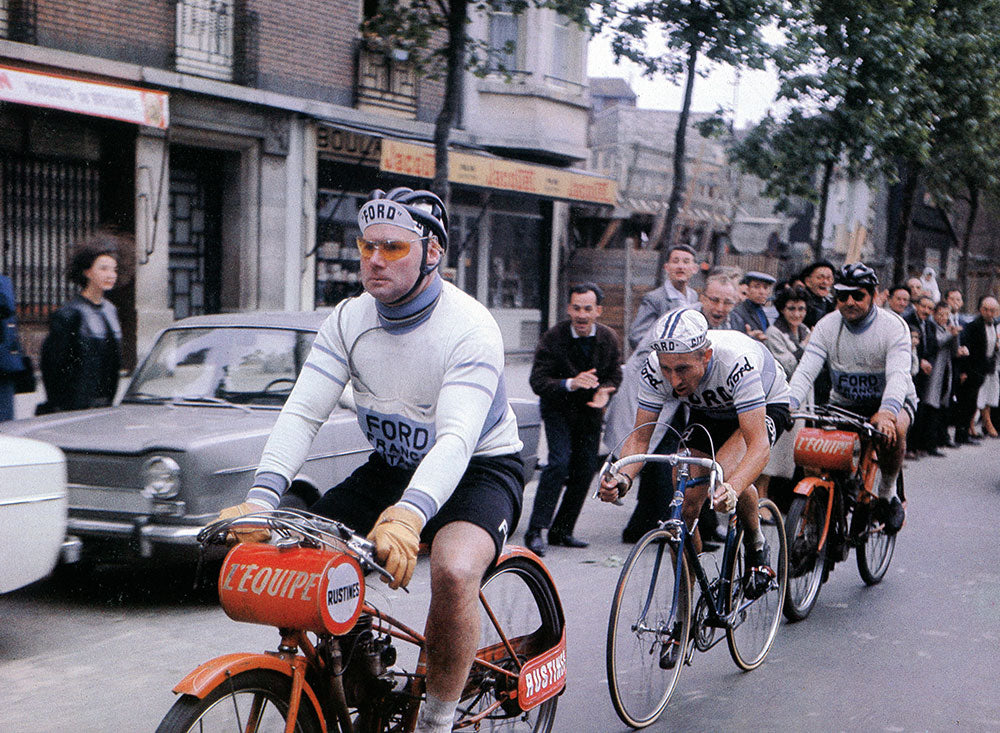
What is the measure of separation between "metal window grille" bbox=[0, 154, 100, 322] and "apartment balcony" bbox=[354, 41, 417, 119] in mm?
4958

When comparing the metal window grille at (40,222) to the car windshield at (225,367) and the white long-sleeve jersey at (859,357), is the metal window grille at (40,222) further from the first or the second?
the white long-sleeve jersey at (859,357)

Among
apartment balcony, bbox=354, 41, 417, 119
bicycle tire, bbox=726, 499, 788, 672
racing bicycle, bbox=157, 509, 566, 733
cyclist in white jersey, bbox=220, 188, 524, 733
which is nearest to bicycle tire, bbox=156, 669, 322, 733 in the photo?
racing bicycle, bbox=157, 509, 566, 733

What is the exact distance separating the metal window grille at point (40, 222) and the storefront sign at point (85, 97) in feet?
3.92

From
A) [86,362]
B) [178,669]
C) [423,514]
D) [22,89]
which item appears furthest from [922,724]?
[22,89]

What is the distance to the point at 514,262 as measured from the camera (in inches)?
846

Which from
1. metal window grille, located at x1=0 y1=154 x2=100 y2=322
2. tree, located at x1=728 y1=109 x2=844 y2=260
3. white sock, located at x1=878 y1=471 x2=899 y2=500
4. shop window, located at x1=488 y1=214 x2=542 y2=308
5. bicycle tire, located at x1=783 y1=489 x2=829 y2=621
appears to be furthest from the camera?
shop window, located at x1=488 y1=214 x2=542 y2=308

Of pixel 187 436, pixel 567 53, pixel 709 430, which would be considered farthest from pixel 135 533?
pixel 567 53

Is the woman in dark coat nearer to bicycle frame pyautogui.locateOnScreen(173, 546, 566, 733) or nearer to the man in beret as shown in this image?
bicycle frame pyautogui.locateOnScreen(173, 546, 566, 733)

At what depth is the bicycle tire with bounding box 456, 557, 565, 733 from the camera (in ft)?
11.6

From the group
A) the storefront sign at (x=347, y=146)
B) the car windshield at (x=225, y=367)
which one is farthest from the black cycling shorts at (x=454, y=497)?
the storefront sign at (x=347, y=146)

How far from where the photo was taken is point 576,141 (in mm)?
20656

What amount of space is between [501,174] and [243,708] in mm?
16216

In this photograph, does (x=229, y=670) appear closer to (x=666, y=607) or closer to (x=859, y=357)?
(x=666, y=607)

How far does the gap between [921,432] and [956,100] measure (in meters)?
6.09
